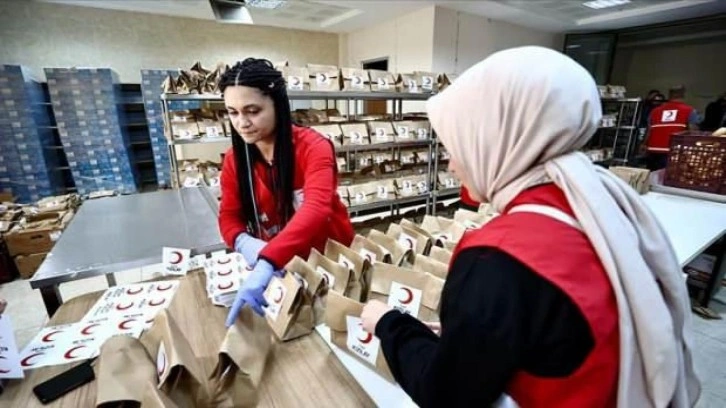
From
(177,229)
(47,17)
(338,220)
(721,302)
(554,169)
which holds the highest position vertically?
(47,17)

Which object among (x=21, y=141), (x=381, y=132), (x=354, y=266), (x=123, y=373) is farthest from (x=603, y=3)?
(x=21, y=141)

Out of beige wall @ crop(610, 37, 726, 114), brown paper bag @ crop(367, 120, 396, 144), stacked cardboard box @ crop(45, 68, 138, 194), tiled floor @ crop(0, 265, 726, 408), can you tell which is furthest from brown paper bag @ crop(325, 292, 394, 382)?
beige wall @ crop(610, 37, 726, 114)

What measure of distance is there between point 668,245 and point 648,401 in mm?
240

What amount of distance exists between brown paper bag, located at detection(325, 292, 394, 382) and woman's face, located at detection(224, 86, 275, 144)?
0.64 meters

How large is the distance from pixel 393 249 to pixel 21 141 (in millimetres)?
5498

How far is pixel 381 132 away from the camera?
3316mm

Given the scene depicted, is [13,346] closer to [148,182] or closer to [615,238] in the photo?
[615,238]

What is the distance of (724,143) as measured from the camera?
2.03m

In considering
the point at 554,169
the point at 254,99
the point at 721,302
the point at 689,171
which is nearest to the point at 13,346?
the point at 254,99

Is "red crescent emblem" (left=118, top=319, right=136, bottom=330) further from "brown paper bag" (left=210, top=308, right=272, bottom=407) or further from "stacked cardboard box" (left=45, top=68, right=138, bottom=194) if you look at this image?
"stacked cardboard box" (left=45, top=68, right=138, bottom=194)

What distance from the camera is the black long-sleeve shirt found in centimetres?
44

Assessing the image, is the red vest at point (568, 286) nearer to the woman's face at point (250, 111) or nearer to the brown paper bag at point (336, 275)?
the brown paper bag at point (336, 275)

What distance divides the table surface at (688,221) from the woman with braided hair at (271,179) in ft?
4.25

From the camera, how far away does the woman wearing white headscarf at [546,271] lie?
0.45 metres
